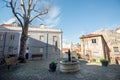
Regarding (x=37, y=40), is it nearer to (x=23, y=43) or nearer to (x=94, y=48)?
(x=23, y=43)

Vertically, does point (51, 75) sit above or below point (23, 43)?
below

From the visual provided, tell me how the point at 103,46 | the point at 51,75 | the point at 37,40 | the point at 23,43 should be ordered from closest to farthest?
the point at 51,75 → the point at 23,43 → the point at 103,46 → the point at 37,40

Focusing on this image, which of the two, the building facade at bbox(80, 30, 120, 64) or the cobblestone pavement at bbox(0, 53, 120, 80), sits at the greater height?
the building facade at bbox(80, 30, 120, 64)

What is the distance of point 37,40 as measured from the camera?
91.4ft

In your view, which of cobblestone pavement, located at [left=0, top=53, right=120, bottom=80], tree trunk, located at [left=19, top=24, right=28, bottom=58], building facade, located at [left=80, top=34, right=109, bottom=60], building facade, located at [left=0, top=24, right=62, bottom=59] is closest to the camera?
cobblestone pavement, located at [left=0, top=53, right=120, bottom=80]

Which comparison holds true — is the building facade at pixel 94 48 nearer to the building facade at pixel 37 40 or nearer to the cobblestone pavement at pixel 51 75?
the building facade at pixel 37 40

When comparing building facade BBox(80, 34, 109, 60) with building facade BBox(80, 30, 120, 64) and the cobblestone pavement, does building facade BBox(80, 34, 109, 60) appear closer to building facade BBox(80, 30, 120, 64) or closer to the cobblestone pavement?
building facade BBox(80, 30, 120, 64)

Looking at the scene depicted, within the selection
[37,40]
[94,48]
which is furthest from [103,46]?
[37,40]

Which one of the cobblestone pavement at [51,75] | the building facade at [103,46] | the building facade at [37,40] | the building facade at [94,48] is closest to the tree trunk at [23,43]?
the cobblestone pavement at [51,75]

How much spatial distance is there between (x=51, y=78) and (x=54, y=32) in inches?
930

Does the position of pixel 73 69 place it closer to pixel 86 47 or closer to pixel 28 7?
pixel 28 7

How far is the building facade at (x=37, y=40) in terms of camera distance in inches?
1014

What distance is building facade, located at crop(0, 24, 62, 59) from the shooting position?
25.8 metres

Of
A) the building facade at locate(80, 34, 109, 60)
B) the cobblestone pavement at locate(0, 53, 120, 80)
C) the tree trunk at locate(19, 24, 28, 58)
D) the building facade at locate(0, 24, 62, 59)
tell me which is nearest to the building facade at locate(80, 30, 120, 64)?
the building facade at locate(80, 34, 109, 60)
